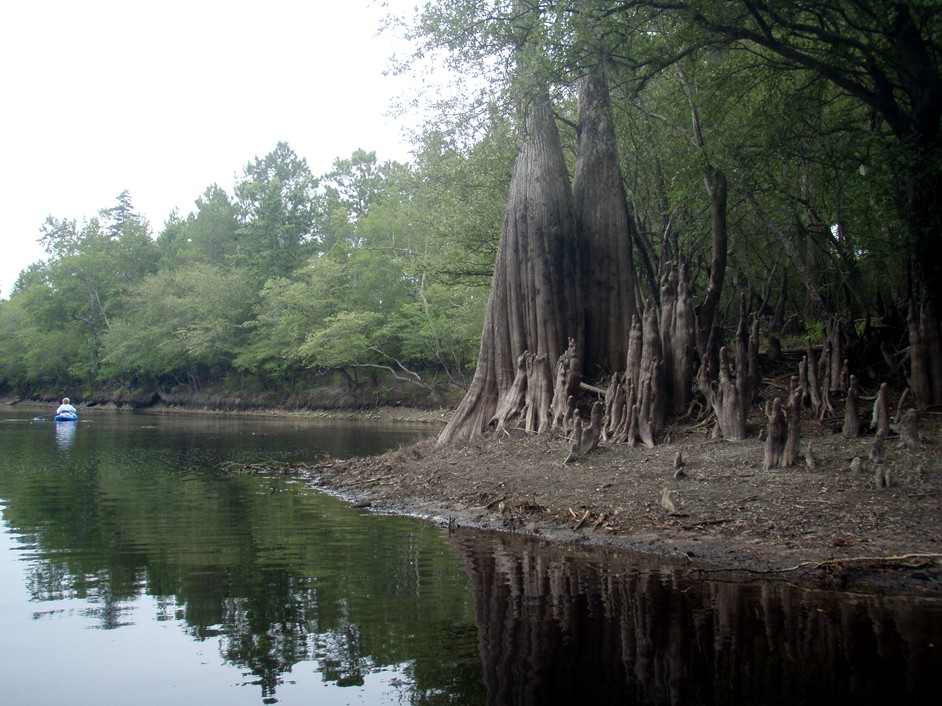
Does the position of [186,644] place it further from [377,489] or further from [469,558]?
[377,489]

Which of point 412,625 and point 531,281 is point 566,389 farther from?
point 412,625

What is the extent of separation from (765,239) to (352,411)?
33.0 metres

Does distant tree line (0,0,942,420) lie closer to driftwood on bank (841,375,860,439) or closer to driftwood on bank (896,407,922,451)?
driftwood on bank (841,375,860,439)

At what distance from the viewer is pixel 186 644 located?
6.52 meters

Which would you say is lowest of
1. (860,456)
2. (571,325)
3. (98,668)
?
(98,668)

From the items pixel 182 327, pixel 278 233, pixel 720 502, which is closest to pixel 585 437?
pixel 720 502

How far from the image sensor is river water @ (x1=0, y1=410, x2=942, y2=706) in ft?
18.1

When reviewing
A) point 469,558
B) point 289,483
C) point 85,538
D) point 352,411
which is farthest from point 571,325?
point 352,411

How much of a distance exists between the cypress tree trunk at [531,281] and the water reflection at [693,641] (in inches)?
349

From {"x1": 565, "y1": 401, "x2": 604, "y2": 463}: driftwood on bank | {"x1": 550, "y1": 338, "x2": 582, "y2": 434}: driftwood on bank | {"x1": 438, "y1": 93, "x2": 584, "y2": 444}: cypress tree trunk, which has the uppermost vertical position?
{"x1": 438, "y1": 93, "x2": 584, "y2": 444}: cypress tree trunk

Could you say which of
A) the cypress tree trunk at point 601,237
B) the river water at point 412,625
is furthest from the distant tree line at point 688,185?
the river water at point 412,625

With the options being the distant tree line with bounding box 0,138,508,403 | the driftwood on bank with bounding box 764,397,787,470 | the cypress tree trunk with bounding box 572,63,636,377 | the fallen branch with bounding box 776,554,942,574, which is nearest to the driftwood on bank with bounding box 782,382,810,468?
the driftwood on bank with bounding box 764,397,787,470

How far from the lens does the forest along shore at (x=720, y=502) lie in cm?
838

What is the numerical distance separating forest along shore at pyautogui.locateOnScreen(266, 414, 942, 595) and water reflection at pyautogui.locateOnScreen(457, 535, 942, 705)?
2.48 ft
